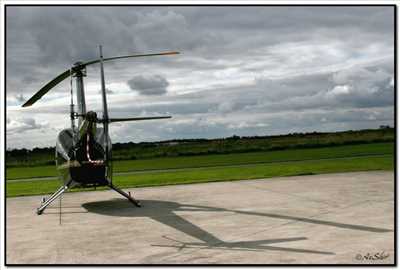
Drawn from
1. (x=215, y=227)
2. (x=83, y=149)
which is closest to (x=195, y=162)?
(x=83, y=149)

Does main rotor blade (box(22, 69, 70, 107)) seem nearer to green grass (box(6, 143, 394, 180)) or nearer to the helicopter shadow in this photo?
the helicopter shadow

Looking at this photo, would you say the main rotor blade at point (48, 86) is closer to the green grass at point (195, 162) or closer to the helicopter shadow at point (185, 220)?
the helicopter shadow at point (185, 220)

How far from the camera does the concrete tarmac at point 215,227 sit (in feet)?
25.4

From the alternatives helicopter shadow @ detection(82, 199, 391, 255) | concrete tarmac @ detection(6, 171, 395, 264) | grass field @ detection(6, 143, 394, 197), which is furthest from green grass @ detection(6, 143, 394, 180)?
helicopter shadow @ detection(82, 199, 391, 255)

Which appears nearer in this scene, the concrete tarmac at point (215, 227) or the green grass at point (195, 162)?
the concrete tarmac at point (215, 227)

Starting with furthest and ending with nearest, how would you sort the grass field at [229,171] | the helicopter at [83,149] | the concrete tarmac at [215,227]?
1. the grass field at [229,171]
2. the helicopter at [83,149]
3. the concrete tarmac at [215,227]

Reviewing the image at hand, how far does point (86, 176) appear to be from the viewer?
12.4m

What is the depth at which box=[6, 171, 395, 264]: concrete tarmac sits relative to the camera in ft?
25.4

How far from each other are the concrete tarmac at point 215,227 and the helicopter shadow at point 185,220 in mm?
20

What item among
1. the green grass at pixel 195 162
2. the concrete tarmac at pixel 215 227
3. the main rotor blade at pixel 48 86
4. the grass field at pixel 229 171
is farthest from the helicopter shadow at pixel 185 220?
the green grass at pixel 195 162

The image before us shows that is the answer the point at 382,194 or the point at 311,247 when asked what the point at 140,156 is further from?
the point at 311,247

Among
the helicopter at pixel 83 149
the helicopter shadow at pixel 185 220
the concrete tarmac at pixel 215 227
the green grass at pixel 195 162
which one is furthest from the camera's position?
the green grass at pixel 195 162

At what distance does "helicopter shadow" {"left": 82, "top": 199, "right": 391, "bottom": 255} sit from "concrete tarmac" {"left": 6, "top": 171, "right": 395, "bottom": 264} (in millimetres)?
20

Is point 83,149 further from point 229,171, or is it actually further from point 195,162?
point 195,162
